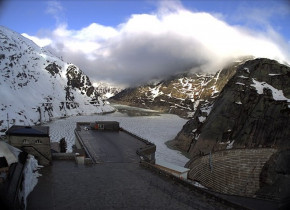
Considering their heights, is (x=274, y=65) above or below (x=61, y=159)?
above

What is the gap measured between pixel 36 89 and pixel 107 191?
459 ft

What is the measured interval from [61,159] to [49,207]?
12.0 m

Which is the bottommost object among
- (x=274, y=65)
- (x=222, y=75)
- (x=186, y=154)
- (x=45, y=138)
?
(x=186, y=154)

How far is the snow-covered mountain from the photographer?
106 meters

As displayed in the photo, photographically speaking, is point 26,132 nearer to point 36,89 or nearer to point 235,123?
point 235,123

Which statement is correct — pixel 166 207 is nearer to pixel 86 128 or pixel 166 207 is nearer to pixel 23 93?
pixel 86 128

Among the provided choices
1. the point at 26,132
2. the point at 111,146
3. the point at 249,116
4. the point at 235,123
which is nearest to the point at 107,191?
the point at 26,132

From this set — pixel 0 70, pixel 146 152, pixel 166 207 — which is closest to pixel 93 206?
pixel 166 207

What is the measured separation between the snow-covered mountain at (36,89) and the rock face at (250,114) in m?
64.9

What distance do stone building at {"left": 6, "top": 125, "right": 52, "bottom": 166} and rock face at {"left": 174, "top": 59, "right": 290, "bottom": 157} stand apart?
120 feet

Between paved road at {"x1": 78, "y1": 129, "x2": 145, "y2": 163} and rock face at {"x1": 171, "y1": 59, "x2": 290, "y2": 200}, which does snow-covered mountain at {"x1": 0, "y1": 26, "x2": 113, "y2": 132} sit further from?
rock face at {"x1": 171, "y1": 59, "x2": 290, "y2": 200}

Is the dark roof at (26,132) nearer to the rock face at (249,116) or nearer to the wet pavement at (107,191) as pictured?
the wet pavement at (107,191)

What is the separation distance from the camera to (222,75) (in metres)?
195

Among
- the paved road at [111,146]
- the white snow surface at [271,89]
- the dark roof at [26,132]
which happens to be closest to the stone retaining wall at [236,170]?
the paved road at [111,146]
